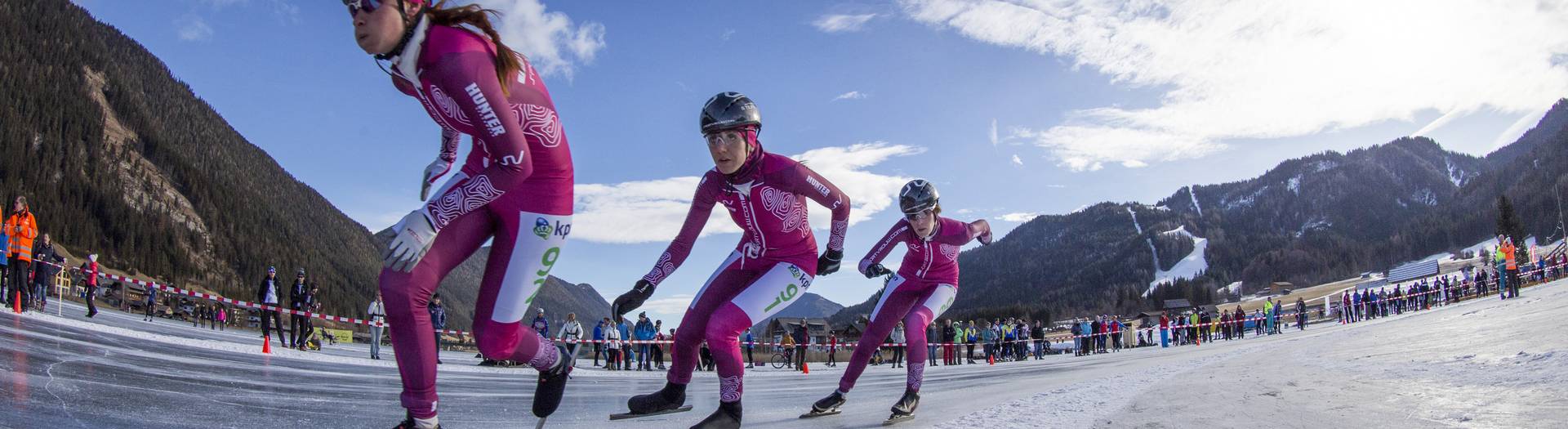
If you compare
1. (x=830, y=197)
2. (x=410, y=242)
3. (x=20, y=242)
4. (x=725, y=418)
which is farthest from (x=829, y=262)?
(x=20, y=242)

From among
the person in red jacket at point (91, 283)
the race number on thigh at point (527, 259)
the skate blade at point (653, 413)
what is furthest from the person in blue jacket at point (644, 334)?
the race number on thigh at point (527, 259)

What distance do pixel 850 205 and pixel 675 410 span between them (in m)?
1.84

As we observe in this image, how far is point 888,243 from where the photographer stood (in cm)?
805

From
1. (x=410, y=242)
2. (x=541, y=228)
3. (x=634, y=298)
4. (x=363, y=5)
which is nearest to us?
(x=410, y=242)

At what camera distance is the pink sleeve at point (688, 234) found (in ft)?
19.2

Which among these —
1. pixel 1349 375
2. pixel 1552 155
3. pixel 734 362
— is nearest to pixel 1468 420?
pixel 1349 375

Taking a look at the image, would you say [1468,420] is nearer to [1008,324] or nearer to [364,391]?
[364,391]

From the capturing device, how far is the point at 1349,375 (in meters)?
5.42

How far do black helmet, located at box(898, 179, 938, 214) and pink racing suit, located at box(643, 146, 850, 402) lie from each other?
183 centimetres

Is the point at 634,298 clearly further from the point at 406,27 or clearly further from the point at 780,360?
the point at 780,360

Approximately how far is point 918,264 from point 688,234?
2717 millimetres

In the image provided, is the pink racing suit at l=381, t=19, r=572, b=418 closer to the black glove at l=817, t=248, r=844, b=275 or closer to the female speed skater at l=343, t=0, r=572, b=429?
the female speed skater at l=343, t=0, r=572, b=429

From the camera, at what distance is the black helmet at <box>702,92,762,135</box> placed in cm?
525

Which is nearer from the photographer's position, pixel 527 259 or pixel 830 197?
pixel 527 259
